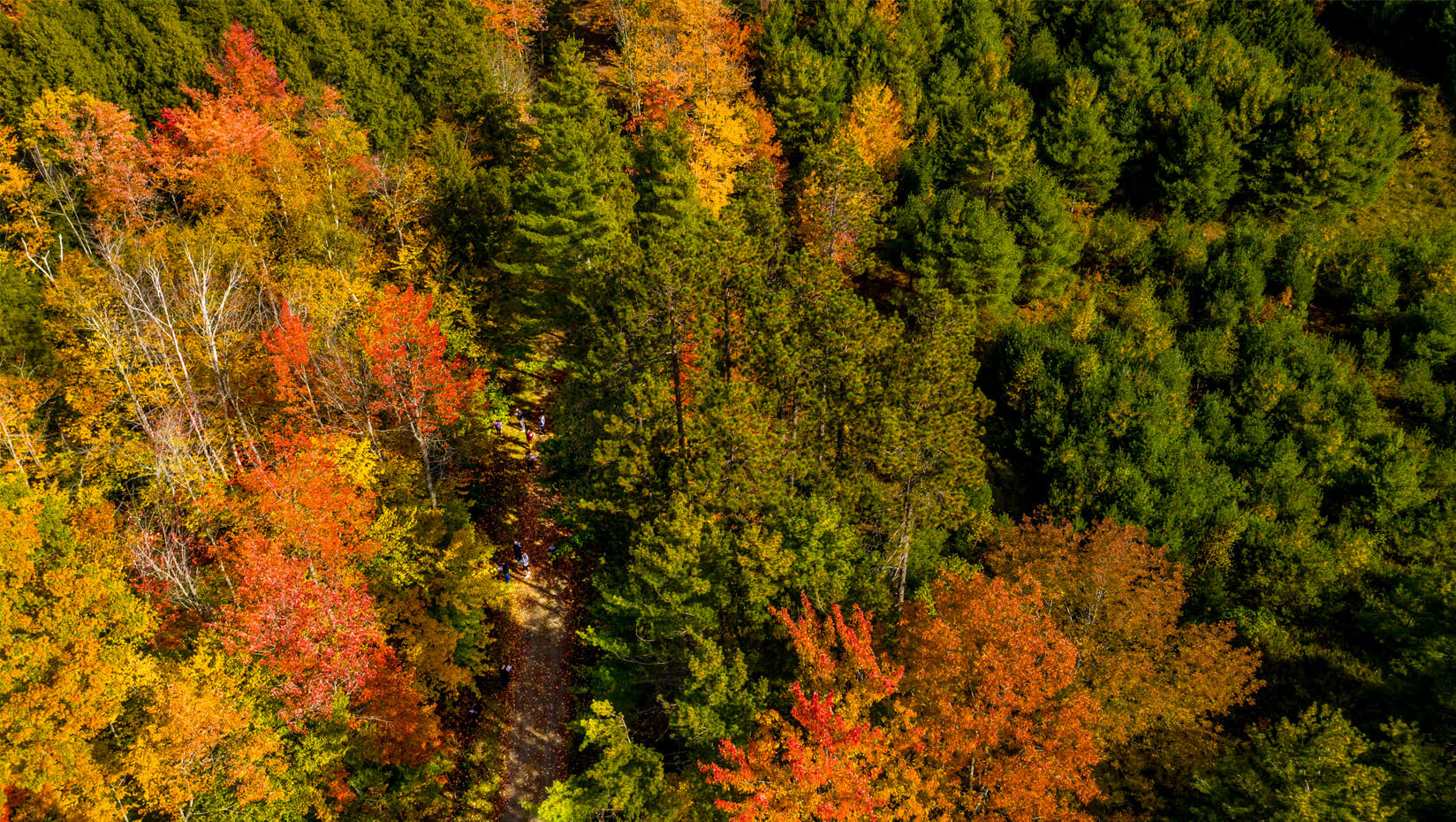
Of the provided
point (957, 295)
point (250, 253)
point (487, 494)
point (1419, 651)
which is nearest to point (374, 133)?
point (250, 253)

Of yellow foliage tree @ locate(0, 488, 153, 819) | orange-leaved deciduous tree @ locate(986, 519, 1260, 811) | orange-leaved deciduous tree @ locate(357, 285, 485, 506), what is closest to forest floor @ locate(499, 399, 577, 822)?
orange-leaved deciduous tree @ locate(357, 285, 485, 506)

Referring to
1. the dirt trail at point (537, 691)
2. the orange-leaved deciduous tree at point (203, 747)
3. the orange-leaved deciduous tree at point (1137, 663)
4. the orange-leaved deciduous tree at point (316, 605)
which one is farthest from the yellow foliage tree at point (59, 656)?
the orange-leaved deciduous tree at point (1137, 663)

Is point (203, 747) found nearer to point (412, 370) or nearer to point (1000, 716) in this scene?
point (412, 370)

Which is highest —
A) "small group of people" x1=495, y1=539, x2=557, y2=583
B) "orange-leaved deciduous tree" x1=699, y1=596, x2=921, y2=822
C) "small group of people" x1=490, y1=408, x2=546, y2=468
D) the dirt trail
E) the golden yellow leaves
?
the golden yellow leaves

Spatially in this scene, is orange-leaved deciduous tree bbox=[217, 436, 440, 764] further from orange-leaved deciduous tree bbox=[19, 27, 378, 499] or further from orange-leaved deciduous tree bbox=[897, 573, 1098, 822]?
orange-leaved deciduous tree bbox=[897, 573, 1098, 822]

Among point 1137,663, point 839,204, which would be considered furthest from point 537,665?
point 839,204
